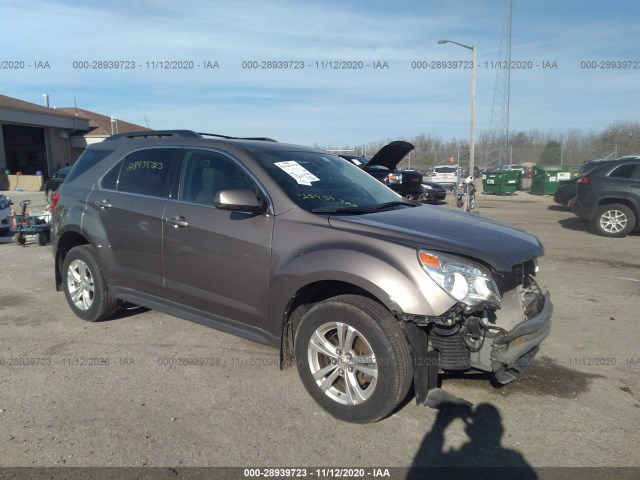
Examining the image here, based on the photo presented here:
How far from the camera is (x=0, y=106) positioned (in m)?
29.0

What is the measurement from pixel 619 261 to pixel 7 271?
391 inches

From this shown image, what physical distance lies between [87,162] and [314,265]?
320cm

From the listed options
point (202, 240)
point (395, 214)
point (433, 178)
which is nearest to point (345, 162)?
point (395, 214)

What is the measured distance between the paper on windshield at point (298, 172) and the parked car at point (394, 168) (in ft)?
6.20

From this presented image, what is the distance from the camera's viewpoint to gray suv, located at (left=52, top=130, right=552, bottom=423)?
302 centimetres

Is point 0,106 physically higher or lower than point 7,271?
higher

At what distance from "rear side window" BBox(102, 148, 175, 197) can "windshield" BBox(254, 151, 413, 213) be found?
3.12ft

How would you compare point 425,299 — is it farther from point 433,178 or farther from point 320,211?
point 433,178

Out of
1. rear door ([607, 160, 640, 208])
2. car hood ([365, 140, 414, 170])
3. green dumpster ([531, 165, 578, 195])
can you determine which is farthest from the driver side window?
green dumpster ([531, 165, 578, 195])

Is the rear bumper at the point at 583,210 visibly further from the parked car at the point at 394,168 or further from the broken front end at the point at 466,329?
the broken front end at the point at 466,329

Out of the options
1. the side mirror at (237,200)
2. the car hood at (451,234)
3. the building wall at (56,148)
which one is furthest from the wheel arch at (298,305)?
the building wall at (56,148)

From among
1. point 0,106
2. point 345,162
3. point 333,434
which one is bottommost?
point 333,434

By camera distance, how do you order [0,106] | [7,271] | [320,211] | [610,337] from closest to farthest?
[320,211], [610,337], [7,271], [0,106]

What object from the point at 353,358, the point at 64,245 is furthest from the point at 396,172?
the point at 353,358
